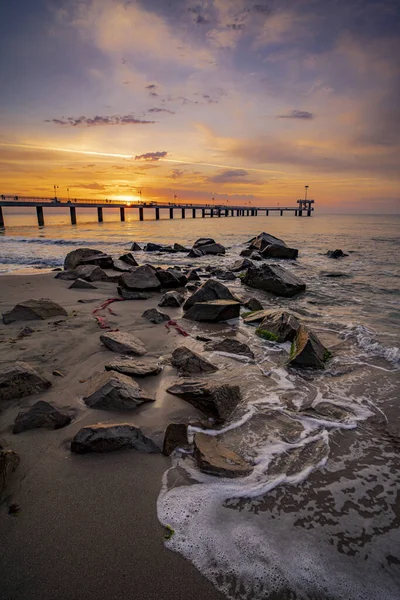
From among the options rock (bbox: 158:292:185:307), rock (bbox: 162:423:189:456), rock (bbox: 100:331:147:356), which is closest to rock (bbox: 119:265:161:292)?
rock (bbox: 158:292:185:307)

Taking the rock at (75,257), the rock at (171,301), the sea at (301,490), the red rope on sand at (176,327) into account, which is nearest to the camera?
the sea at (301,490)

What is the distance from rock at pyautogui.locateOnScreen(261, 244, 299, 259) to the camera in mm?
18672

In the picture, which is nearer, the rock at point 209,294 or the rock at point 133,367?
the rock at point 133,367

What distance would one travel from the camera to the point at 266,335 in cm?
620

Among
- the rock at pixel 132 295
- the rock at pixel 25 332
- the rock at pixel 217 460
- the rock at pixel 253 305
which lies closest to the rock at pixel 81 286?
the rock at pixel 132 295

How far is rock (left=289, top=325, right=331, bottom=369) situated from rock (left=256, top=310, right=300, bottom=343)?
0.52 meters

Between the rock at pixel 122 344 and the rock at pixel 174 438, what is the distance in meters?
2.07

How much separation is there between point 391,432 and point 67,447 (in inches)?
133

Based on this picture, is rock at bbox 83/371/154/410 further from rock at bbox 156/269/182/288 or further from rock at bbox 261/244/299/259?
rock at bbox 261/244/299/259

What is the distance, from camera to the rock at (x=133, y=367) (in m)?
4.17

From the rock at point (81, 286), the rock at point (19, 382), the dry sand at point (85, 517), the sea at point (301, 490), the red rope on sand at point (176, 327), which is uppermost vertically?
the rock at point (19, 382)

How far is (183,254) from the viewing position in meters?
19.8

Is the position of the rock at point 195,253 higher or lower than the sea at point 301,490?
higher

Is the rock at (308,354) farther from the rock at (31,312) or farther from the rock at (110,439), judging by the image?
the rock at (31,312)
